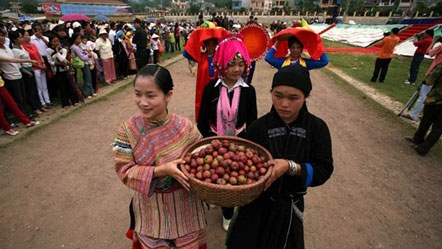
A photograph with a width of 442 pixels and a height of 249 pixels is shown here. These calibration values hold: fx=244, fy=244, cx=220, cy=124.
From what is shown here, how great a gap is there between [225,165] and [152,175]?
485 mm

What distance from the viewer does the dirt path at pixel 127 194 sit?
10.0ft

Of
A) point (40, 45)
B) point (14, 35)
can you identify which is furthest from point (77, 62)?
point (14, 35)

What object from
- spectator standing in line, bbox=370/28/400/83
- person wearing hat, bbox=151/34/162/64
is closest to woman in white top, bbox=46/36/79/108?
person wearing hat, bbox=151/34/162/64

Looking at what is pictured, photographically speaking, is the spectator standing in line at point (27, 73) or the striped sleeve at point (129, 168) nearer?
the striped sleeve at point (129, 168)

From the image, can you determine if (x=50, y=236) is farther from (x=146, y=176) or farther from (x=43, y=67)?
(x=43, y=67)

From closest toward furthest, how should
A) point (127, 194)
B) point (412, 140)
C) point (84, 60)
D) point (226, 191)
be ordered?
point (226, 191) → point (127, 194) → point (412, 140) → point (84, 60)

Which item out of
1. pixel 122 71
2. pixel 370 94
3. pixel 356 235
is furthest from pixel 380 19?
pixel 356 235

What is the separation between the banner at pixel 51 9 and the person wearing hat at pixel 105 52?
63170 mm

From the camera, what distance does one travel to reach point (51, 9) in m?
57.2

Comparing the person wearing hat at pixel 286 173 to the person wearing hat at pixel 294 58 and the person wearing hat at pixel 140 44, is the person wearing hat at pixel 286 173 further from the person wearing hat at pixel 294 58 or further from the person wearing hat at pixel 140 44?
the person wearing hat at pixel 140 44

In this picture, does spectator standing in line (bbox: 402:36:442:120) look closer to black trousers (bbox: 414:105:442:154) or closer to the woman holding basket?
black trousers (bbox: 414:105:442:154)

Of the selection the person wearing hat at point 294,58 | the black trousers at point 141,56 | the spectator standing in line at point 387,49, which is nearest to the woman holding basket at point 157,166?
the person wearing hat at point 294,58

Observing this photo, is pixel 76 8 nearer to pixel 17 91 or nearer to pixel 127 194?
pixel 17 91

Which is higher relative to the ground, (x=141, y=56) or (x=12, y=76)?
(x=12, y=76)
